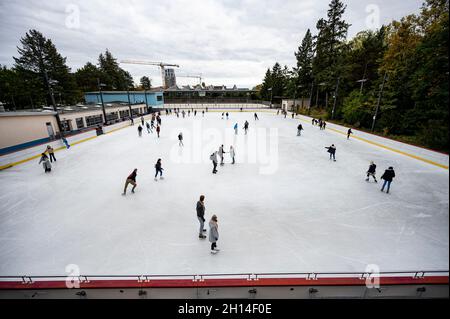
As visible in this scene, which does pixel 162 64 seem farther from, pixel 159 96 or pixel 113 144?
pixel 113 144

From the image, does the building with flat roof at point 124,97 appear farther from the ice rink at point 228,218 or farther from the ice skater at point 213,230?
the ice skater at point 213,230

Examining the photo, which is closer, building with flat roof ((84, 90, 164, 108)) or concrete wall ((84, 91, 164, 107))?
building with flat roof ((84, 90, 164, 108))

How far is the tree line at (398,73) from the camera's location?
464 centimetres

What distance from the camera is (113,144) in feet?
59.1

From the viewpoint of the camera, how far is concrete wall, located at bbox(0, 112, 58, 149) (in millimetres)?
15867

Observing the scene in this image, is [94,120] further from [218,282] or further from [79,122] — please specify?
[218,282]

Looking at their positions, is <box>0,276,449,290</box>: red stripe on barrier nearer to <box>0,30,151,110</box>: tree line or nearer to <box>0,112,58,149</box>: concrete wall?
<box>0,112,58,149</box>: concrete wall

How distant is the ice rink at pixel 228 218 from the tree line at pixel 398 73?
8.01 ft

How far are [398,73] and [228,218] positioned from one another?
27.9m

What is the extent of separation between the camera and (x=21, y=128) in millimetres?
17047

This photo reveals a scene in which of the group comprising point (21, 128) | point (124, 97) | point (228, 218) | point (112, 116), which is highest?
point (124, 97)

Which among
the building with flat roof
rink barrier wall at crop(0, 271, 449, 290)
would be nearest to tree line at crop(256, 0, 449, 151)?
rink barrier wall at crop(0, 271, 449, 290)

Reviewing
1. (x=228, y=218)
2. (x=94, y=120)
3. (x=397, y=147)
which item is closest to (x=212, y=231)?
(x=228, y=218)

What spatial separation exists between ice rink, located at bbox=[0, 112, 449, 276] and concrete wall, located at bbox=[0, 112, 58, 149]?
21.1 ft
